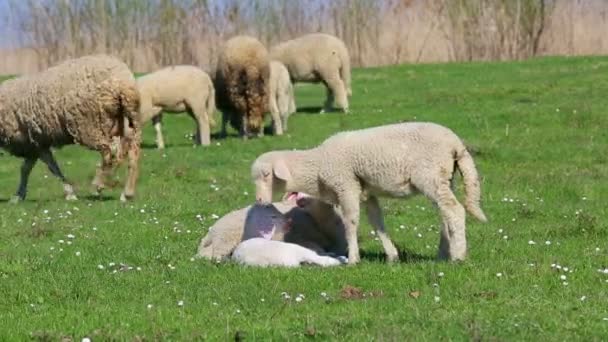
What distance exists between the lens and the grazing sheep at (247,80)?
22.1 m

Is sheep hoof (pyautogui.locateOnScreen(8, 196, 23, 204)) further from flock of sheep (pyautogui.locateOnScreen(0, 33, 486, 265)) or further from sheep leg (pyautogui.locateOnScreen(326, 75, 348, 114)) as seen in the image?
sheep leg (pyautogui.locateOnScreen(326, 75, 348, 114))

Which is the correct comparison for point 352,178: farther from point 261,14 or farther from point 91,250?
point 261,14

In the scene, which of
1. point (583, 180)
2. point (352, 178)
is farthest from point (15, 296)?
point (583, 180)

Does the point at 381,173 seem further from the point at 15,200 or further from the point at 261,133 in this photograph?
the point at 261,133

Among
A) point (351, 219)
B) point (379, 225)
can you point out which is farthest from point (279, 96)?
point (351, 219)

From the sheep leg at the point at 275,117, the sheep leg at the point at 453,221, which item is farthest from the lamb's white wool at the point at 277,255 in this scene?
the sheep leg at the point at 275,117

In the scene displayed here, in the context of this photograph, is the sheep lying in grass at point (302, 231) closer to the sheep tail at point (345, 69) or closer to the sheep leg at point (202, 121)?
the sheep leg at point (202, 121)

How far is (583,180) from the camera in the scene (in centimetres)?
1537

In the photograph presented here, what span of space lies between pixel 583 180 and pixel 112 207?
6194 mm

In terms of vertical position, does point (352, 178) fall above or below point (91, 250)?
above

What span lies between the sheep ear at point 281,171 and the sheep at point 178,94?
11.8 meters

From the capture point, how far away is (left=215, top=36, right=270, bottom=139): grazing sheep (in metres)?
22.1

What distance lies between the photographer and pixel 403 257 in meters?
10.4

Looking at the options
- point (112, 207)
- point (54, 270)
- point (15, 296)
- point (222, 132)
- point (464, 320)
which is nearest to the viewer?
A: point (464, 320)
